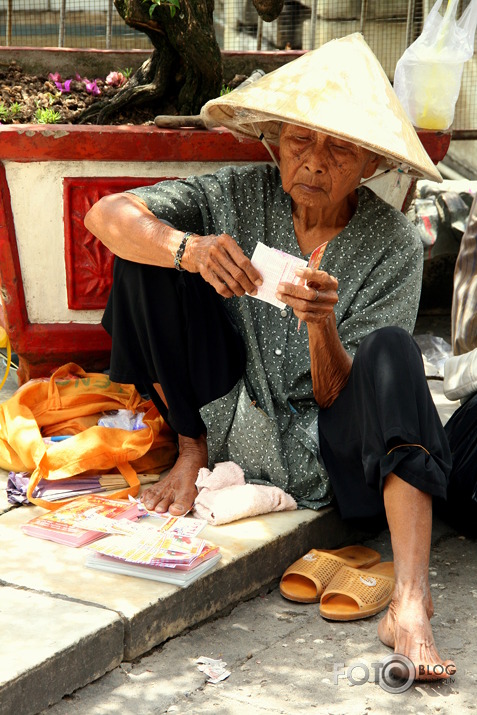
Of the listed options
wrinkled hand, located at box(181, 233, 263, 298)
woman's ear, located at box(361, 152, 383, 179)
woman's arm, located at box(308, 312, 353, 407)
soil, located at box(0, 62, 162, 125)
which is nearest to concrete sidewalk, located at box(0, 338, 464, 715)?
woman's arm, located at box(308, 312, 353, 407)

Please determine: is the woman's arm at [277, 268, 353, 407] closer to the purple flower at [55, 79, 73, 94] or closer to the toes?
the toes

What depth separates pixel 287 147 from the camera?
9.10 feet

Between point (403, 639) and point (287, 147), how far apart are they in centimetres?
137

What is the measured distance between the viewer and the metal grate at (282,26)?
6289 mm

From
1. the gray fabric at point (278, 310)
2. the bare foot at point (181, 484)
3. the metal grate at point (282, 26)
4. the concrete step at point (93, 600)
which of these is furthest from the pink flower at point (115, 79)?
the concrete step at point (93, 600)

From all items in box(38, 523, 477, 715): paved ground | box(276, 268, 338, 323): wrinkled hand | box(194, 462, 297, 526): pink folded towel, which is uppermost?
box(276, 268, 338, 323): wrinkled hand

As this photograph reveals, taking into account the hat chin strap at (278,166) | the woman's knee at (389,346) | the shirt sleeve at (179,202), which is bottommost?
the woman's knee at (389,346)

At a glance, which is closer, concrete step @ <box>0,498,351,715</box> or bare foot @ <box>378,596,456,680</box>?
concrete step @ <box>0,498,351,715</box>

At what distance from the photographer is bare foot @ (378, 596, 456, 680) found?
84.9 inches

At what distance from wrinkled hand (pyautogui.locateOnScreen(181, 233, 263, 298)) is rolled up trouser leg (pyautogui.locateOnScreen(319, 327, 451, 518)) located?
13.3 inches

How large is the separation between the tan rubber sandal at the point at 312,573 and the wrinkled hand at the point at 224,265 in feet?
2.40

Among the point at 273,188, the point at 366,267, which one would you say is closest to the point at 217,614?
the point at 366,267

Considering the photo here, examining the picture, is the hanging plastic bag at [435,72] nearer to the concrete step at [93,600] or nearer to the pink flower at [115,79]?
the pink flower at [115,79]
